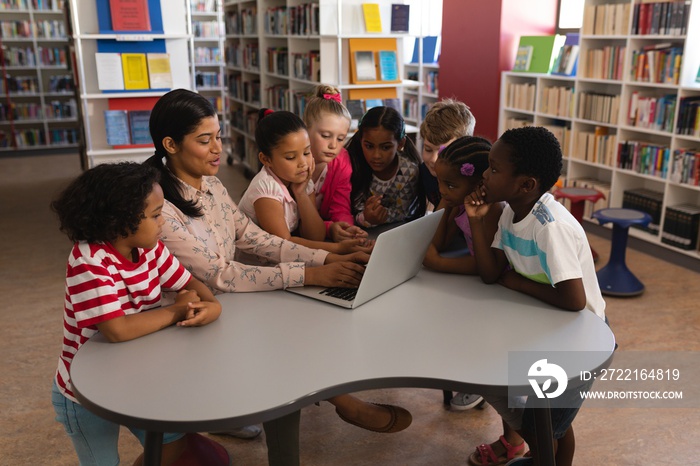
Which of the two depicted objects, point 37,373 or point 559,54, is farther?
point 559,54

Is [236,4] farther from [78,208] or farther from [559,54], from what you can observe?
[78,208]

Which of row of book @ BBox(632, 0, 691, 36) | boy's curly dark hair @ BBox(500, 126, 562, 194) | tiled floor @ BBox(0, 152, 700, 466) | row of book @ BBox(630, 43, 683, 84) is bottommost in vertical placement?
tiled floor @ BBox(0, 152, 700, 466)

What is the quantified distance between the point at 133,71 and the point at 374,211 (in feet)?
8.44

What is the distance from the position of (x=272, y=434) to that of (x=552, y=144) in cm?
103

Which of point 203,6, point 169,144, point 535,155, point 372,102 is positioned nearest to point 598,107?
point 372,102

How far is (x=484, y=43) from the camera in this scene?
233 inches

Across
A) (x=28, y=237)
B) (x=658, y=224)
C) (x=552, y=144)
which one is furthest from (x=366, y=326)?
(x=28, y=237)

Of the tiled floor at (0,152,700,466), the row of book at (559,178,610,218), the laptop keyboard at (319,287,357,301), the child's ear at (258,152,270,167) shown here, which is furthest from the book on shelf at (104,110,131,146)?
the row of book at (559,178,610,218)

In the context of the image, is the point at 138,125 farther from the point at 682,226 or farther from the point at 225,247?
the point at 682,226

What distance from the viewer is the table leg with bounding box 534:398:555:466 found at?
134 centimetres

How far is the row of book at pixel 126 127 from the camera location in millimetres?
4059

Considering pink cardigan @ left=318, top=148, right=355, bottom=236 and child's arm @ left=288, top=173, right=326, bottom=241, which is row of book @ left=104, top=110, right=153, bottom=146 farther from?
child's arm @ left=288, top=173, right=326, bottom=241

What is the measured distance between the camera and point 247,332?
144 cm

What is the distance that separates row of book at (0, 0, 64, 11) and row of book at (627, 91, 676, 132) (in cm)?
745
